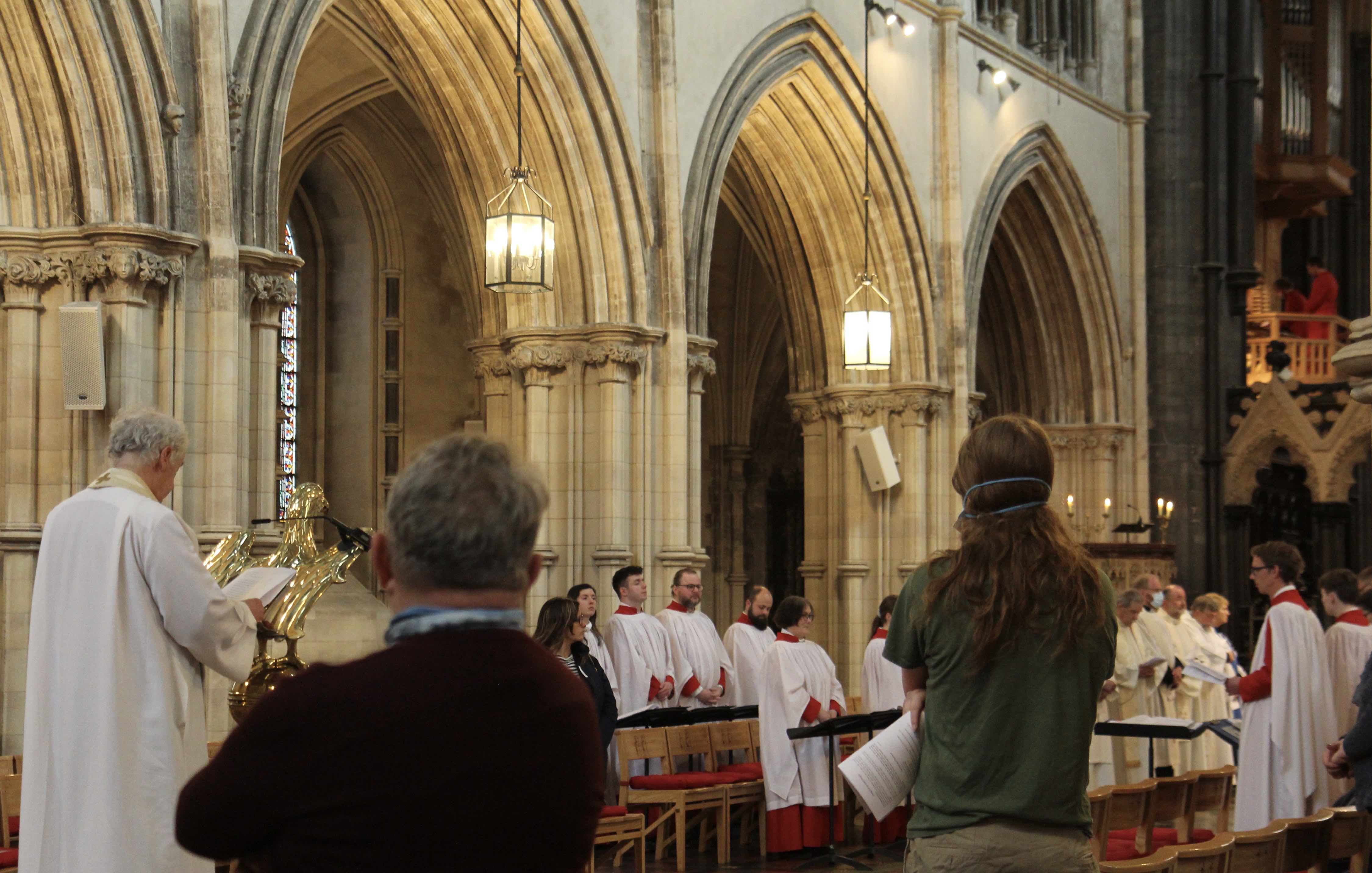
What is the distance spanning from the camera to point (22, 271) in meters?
9.56

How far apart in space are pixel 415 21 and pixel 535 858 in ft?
38.8

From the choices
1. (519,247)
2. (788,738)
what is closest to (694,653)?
(788,738)

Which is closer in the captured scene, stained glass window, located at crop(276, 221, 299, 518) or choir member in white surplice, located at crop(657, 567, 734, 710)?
choir member in white surplice, located at crop(657, 567, 734, 710)

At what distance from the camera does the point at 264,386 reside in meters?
10.4

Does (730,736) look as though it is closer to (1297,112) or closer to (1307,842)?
(1307,842)

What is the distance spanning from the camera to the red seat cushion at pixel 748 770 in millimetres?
10188

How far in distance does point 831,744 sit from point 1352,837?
12.6ft

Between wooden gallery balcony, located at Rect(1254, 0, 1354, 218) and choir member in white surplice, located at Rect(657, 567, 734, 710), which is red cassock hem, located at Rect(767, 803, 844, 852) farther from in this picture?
wooden gallery balcony, located at Rect(1254, 0, 1354, 218)

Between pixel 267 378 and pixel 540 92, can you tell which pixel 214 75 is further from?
pixel 540 92

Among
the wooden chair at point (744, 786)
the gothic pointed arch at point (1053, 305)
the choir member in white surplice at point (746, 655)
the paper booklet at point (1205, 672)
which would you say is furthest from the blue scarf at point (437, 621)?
the gothic pointed arch at point (1053, 305)

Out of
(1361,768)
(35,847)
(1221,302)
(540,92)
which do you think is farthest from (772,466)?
(35,847)

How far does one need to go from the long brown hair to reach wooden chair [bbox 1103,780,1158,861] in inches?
130

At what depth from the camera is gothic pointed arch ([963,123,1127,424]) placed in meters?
21.4

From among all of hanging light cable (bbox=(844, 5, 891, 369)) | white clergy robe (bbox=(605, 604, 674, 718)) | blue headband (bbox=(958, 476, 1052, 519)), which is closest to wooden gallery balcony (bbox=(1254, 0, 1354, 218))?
hanging light cable (bbox=(844, 5, 891, 369))
